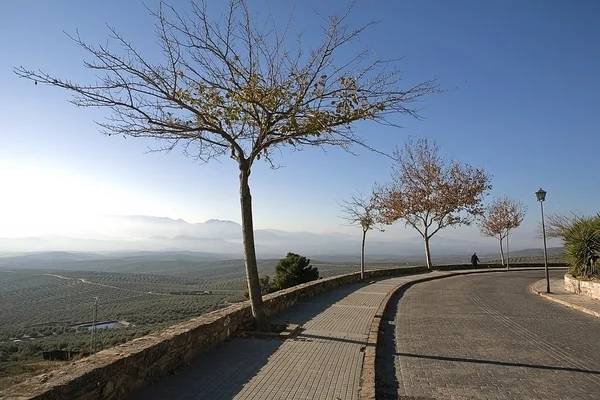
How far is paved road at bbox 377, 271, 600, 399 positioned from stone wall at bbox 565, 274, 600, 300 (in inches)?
67.2

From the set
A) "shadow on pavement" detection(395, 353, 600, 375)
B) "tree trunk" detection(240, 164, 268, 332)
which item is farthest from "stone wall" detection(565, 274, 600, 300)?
"tree trunk" detection(240, 164, 268, 332)

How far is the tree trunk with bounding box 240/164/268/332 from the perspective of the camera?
8.99 metres

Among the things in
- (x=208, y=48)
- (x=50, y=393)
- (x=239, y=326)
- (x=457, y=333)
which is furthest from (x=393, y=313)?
(x=50, y=393)

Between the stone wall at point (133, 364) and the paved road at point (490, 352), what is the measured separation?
2.84 meters

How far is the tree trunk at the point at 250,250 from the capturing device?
8.99 meters

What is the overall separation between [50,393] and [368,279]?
883 inches

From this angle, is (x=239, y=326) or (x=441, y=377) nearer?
(x=441, y=377)

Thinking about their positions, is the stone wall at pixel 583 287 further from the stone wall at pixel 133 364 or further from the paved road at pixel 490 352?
the stone wall at pixel 133 364

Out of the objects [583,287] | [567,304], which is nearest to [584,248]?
[583,287]

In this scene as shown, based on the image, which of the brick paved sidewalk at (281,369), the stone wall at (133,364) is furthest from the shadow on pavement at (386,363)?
the stone wall at (133,364)

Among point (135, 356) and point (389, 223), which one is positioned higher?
point (389, 223)

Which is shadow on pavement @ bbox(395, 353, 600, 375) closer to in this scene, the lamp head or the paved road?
the paved road

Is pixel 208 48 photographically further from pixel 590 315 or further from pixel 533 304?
pixel 533 304

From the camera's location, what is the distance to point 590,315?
12281 mm
